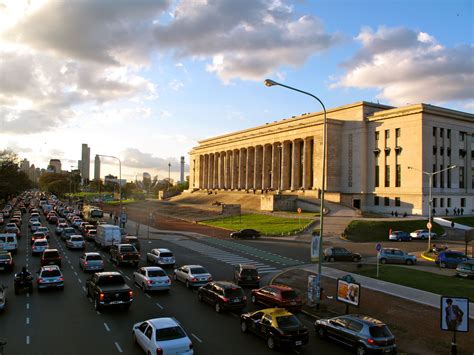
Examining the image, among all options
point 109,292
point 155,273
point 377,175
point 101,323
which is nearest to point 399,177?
point 377,175

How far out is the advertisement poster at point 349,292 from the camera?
19.7 meters

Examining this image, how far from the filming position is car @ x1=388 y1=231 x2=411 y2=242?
51875 mm

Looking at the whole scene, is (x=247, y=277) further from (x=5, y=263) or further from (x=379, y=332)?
(x=5, y=263)

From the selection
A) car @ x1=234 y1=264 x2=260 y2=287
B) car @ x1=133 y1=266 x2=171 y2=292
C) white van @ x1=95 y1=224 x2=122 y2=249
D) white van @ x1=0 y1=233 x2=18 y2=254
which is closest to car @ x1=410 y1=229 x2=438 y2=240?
car @ x1=234 y1=264 x2=260 y2=287

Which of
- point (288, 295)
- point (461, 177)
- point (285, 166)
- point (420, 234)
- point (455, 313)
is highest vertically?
point (285, 166)

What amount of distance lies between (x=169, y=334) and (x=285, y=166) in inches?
3500

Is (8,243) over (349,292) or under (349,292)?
under

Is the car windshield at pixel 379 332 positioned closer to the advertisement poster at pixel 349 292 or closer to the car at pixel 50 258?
the advertisement poster at pixel 349 292

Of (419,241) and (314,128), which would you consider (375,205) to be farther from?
(419,241)

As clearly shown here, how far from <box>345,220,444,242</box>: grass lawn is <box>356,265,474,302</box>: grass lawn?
70.4ft

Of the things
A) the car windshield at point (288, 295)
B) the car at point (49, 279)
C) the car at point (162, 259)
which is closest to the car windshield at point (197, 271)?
the car windshield at point (288, 295)

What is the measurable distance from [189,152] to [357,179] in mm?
89345

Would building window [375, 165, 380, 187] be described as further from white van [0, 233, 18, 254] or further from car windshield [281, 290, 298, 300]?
car windshield [281, 290, 298, 300]

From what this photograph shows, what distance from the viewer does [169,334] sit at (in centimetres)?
1352
